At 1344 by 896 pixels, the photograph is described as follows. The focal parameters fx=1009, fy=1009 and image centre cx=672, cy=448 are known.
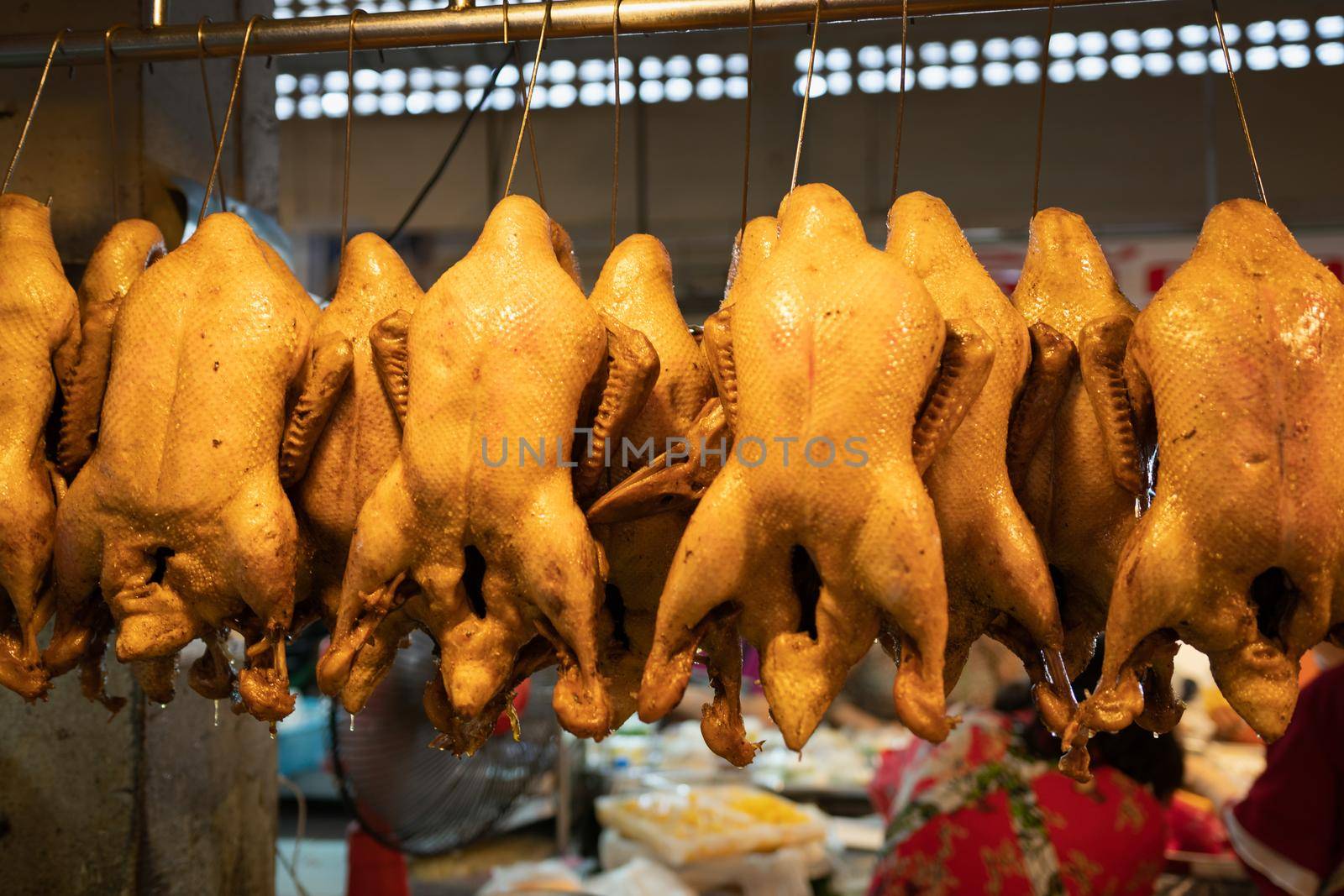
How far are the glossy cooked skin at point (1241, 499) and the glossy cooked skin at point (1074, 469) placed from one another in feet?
0.57

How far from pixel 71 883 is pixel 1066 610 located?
2.94m

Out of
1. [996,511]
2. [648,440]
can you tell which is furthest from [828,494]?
[648,440]

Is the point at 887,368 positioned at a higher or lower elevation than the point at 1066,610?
higher

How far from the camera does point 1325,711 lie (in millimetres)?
3621

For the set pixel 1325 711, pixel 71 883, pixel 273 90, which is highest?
pixel 273 90

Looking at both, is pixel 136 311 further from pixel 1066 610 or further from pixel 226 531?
pixel 1066 610

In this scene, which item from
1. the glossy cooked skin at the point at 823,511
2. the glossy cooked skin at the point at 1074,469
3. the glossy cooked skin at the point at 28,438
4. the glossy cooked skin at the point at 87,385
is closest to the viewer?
the glossy cooked skin at the point at 823,511

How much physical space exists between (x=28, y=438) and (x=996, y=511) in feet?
6.19

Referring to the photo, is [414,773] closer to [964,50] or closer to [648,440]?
[648,440]

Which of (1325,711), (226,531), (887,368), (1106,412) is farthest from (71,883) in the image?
(1325,711)

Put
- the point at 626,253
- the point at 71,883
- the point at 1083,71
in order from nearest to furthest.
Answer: the point at 626,253 → the point at 71,883 → the point at 1083,71

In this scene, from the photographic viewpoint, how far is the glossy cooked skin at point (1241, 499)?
1591mm

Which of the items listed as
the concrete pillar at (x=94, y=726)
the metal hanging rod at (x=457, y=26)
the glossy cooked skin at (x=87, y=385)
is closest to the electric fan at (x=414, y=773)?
the concrete pillar at (x=94, y=726)

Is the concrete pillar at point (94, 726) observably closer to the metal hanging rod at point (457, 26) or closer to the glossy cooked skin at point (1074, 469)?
the metal hanging rod at point (457, 26)
